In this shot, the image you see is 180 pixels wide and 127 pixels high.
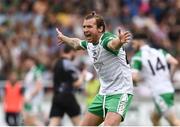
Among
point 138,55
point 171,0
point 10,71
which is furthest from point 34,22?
point 138,55

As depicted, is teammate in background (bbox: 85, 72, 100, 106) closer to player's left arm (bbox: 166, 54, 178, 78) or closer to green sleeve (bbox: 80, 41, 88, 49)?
player's left arm (bbox: 166, 54, 178, 78)

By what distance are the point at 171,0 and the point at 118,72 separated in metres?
11.8

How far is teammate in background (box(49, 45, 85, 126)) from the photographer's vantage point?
1317 cm

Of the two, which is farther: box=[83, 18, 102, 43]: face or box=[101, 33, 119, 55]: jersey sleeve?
box=[83, 18, 102, 43]: face

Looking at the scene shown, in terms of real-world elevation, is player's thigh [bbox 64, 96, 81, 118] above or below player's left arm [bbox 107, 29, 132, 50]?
below

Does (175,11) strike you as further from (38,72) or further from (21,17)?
(38,72)

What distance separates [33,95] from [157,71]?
159 inches

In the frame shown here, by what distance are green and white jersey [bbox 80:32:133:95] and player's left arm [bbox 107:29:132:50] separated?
1.08 ft

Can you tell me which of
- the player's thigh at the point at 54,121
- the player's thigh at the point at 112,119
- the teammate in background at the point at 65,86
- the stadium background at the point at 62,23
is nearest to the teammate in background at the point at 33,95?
the stadium background at the point at 62,23

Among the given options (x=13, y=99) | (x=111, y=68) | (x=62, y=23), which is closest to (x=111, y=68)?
(x=111, y=68)

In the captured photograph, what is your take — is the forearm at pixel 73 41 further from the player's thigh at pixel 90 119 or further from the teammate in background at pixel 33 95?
the teammate in background at pixel 33 95

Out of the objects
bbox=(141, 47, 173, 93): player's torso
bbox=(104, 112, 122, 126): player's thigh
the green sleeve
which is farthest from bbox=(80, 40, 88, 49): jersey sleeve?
bbox=(141, 47, 173, 93): player's torso

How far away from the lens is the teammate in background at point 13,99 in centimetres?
1719

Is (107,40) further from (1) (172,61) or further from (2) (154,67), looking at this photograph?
(2) (154,67)
